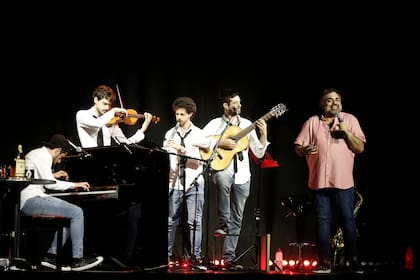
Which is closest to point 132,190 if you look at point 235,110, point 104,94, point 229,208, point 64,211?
point 64,211

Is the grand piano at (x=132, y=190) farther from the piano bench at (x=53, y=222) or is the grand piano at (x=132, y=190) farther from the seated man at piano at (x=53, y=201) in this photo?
the piano bench at (x=53, y=222)

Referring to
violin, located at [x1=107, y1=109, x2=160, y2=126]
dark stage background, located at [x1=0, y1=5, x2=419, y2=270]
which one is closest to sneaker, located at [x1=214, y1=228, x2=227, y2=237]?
dark stage background, located at [x1=0, y1=5, x2=419, y2=270]

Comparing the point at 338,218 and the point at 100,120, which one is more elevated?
the point at 100,120

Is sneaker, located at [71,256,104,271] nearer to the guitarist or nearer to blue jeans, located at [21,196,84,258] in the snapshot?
blue jeans, located at [21,196,84,258]

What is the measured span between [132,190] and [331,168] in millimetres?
1925

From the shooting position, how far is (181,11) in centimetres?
819

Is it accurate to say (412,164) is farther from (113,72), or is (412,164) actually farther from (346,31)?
(113,72)

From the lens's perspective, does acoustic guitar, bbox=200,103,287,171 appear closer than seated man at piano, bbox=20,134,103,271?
No

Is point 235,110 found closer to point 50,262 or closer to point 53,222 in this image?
point 53,222

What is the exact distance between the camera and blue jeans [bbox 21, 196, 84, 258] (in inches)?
237

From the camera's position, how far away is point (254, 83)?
8.24 meters

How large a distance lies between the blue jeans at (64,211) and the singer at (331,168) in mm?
2270

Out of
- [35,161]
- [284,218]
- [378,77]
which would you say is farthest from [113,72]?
[378,77]

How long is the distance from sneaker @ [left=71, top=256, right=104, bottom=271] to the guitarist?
1.32 m
